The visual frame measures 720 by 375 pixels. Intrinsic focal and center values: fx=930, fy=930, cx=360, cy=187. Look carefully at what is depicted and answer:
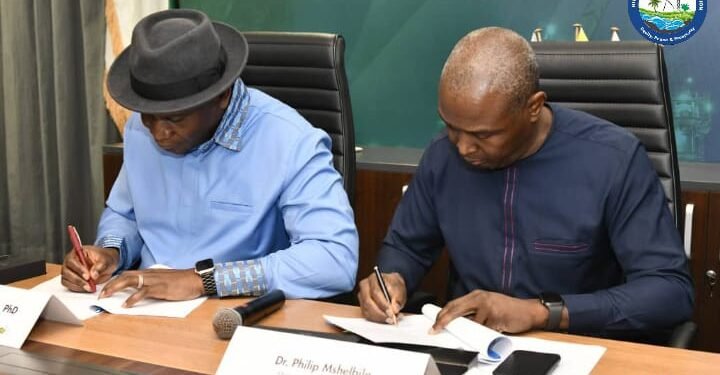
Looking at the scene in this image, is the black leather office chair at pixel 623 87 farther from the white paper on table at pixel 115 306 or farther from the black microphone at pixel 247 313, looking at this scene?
the white paper on table at pixel 115 306

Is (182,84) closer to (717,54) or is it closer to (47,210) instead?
(717,54)

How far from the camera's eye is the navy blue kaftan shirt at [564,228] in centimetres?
178

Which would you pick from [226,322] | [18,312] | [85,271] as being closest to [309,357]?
[226,322]

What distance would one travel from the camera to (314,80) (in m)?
2.43

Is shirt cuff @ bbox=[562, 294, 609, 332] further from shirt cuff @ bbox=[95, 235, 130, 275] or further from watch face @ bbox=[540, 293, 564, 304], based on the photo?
shirt cuff @ bbox=[95, 235, 130, 275]

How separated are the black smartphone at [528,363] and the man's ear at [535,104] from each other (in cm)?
54

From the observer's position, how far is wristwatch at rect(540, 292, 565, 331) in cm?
165

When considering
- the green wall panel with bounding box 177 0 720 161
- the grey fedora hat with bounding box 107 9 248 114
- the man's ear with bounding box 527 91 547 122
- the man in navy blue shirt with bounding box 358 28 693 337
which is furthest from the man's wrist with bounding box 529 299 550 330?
the green wall panel with bounding box 177 0 720 161

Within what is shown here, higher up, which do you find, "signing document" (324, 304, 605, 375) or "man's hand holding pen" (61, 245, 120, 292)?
"signing document" (324, 304, 605, 375)

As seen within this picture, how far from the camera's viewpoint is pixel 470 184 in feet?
6.56

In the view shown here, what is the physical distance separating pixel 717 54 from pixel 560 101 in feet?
3.31

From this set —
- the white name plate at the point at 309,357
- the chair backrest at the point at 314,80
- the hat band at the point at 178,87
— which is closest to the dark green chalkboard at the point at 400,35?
the chair backrest at the point at 314,80

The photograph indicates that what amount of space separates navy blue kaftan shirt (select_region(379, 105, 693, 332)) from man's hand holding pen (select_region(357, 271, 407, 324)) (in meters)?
0.21

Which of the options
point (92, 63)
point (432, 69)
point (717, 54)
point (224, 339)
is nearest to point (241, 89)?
point (224, 339)
